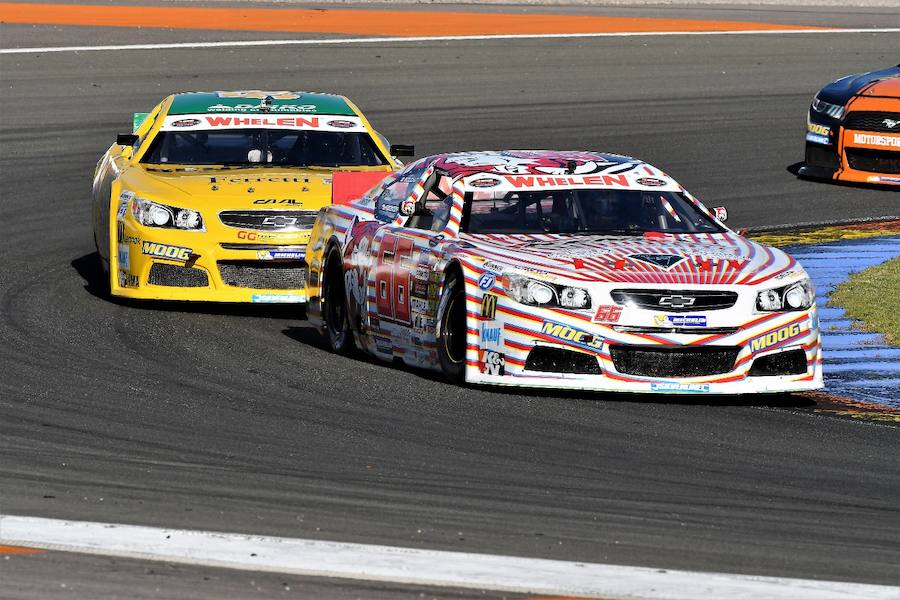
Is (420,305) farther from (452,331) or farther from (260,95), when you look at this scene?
(260,95)

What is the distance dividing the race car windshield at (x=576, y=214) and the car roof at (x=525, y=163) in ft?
0.74

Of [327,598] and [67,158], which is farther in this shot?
[67,158]

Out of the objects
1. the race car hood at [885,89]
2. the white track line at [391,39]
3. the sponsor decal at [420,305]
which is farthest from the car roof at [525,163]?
the white track line at [391,39]

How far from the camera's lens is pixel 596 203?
11.3 meters

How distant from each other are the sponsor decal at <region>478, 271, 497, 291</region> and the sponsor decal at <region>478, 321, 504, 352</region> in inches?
7.1

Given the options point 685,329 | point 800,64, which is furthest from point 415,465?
point 800,64

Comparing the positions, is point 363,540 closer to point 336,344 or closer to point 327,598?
point 327,598

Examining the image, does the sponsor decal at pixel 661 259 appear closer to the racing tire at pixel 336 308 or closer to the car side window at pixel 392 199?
the car side window at pixel 392 199

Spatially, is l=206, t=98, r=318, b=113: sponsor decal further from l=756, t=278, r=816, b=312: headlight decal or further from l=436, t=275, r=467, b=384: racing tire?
l=756, t=278, r=816, b=312: headlight decal

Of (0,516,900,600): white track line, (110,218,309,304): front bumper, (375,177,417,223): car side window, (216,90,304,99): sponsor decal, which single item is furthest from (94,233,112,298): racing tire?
(0,516,900,600): white track line

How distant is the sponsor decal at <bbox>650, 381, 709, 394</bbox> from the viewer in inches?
396

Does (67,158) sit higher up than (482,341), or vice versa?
(482,341)

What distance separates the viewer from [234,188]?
13.8 m

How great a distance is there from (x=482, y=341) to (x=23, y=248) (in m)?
7.07
